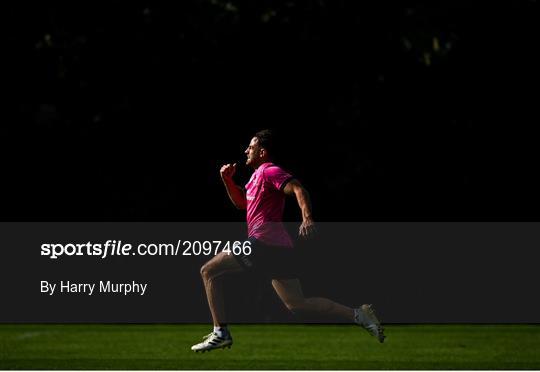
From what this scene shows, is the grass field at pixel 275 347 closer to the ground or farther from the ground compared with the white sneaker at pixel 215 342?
farther from the ground

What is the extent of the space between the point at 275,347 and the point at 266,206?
12887 millimetres

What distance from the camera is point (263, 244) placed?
10.0m

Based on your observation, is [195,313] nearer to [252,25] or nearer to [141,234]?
[141,234]

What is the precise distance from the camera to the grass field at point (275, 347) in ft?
64.5

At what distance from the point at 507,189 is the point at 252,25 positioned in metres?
7.16

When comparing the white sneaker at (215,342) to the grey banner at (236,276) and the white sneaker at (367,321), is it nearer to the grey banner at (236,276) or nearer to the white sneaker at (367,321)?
the white sneaker at (367,321)

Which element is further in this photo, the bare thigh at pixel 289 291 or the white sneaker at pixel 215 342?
the bare thigh at pixel 289 291

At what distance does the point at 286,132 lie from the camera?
90.9ft

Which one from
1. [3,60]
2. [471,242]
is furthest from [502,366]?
[3,60]

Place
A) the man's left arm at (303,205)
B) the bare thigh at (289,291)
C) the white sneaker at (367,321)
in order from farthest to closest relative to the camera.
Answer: the bare thigh at (289,291) < the white sneaker at (367,321) < the man's left arm at (303,205)

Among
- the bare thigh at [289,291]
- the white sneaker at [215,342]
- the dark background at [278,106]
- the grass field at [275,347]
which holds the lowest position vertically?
→ the white sneaker at [215,342]

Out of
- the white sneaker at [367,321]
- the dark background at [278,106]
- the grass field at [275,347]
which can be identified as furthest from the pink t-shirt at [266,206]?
the dark background at [278,106]

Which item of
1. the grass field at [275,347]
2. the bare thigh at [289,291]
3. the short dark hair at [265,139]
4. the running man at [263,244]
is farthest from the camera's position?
the grass field at [275,347]

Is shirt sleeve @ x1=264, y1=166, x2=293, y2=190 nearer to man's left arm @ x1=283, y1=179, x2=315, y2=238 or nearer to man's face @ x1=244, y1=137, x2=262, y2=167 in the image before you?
man's left arm @ x1=283, y1=179, x2=315, y2=238
